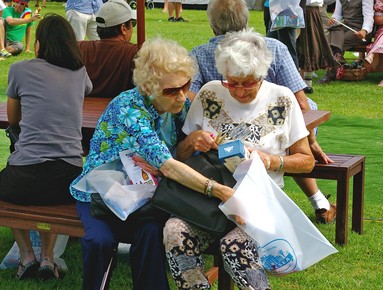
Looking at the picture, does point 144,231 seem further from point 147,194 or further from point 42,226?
point 42,226

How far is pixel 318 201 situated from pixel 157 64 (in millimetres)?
2139

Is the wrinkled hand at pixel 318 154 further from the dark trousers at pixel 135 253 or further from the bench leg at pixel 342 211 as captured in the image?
the dark trousers at pixel 135 253

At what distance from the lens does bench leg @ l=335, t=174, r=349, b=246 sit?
5246mm

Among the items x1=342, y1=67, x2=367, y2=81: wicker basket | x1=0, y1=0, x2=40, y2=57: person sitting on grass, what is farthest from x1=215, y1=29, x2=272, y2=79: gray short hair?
x1=0, y1=0, x2=40, y2=57: person sitting on grass

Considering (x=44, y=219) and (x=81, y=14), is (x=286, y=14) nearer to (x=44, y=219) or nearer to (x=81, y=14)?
(x=81, y=14)

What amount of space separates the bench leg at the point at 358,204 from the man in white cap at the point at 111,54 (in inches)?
63.3

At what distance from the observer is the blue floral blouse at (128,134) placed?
3979 mm

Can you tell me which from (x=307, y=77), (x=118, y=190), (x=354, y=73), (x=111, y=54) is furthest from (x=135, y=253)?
(x=354, y=73)

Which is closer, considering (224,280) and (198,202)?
(198,202)

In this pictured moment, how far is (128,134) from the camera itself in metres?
4.05

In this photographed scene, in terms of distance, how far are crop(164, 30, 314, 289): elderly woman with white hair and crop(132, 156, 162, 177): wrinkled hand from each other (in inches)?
9.0

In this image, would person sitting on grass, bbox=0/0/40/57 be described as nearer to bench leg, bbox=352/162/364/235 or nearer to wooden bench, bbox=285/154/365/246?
bench leg, bbox=352/162/364/235

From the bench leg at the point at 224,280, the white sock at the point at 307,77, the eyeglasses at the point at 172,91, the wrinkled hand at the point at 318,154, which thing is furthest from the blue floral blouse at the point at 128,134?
the white sock at the point at 307,77

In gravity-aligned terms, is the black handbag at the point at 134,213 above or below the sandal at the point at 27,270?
above
